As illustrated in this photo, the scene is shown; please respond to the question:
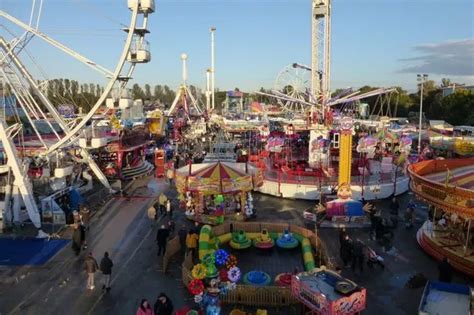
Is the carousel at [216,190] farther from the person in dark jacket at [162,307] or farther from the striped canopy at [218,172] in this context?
the person in dark jacket at [162,307]

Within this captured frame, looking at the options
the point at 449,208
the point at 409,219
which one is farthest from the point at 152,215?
the point at 449,208

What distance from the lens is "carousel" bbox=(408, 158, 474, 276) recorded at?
12609mm

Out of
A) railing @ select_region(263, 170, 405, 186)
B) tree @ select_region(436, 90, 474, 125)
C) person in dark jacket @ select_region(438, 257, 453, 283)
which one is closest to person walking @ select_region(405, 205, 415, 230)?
railing @ select_region(263, 170, 405, 186)

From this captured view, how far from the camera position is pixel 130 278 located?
42.0ft

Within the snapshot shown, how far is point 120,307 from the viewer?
36.2 feet

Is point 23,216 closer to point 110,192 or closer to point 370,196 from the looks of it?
point 110,192

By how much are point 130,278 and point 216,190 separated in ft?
20.9

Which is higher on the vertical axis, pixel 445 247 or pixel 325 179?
pixel 325 179

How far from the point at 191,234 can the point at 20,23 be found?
1265 centimetres

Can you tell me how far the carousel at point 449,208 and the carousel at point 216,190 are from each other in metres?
6.98

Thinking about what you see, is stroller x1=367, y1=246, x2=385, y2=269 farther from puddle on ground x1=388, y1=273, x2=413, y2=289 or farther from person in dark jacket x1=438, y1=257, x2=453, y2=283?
person in dark jacket x1=438, y1=257, x2=453, y2=283

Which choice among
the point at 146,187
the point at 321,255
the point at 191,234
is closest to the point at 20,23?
the point at 146,187

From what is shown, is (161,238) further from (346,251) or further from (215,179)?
(346,251)

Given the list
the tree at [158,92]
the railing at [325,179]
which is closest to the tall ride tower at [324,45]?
the railing at [325,179]
